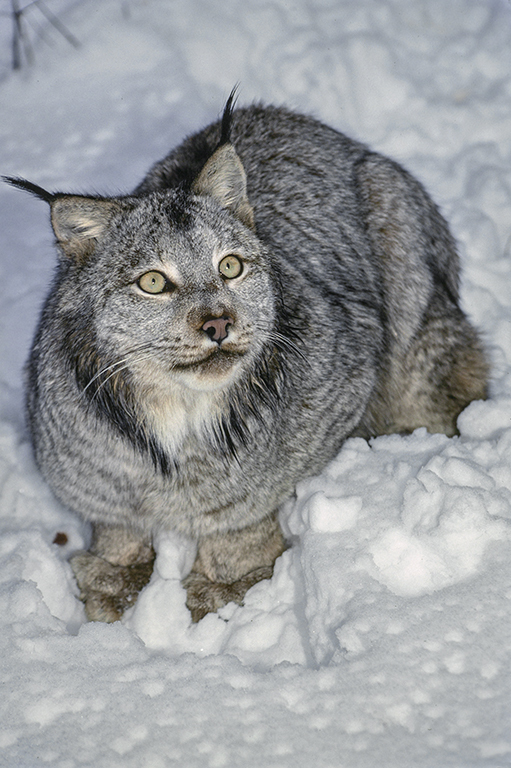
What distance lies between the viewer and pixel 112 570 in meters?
3.56

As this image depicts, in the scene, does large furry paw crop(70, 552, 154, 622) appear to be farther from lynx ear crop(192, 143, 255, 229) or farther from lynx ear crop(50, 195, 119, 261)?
lynx ear crop(192, 143, 255, 229)

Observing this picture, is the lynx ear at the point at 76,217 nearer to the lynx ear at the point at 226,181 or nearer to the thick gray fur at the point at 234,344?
the thick gray fur at the point at 234,344

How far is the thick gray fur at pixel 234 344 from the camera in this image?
2.79 m

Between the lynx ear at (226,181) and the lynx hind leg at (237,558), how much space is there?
1428mm

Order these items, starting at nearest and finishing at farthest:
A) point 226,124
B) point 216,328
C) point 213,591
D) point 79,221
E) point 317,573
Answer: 1. point 216,328
2. point 79,221
3. point 226,124
4. point 317,573
5. point 213,591

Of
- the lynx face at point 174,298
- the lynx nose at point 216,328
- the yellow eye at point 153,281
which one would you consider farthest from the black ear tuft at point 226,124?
the lynx nose at point 216,328

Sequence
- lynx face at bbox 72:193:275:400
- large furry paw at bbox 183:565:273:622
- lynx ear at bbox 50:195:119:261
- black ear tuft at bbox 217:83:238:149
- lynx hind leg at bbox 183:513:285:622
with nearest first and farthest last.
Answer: lynx face at bbox 72:193:275:400, lynx ear at bbox 50:195:119:261, black ear tuft at bbox 217:83:238:149, large furry paw at bbox 183:565:273:622, lynx hind leg at bbox 183:513:285:622

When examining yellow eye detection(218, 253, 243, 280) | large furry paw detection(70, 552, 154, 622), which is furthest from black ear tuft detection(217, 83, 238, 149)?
large furry paw detection(70, 552, 154, 622)

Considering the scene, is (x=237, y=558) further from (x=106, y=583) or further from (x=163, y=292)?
(x=163, y=292)

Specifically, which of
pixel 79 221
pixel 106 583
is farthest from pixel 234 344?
pixel 106 583

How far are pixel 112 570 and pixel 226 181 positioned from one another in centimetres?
184

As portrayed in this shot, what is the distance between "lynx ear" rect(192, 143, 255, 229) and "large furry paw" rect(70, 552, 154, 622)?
1700 mm

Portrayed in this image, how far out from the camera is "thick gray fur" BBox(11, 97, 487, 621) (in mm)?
2785

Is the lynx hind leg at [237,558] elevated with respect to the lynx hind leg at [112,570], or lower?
elevated
